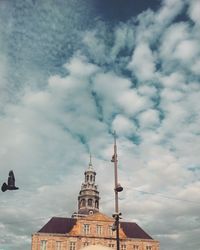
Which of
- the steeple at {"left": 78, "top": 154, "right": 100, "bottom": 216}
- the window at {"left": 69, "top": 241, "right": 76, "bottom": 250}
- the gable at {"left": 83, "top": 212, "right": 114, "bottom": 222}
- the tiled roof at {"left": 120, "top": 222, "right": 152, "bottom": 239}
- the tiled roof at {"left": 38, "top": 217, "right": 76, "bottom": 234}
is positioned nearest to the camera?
the window at {"left": 69, "top": 241, "right": 76, "bottom": 250}

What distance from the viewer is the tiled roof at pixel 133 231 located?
6919 centimetres

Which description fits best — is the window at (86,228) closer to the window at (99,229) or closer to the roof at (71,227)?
the roof at (71,227)

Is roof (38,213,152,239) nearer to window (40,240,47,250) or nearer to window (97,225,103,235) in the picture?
window (97,225,103,235)

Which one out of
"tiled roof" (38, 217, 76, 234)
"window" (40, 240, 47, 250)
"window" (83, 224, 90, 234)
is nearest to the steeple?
"tiled roof" (38, 217, 76, 234)

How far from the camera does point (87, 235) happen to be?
65.1 m

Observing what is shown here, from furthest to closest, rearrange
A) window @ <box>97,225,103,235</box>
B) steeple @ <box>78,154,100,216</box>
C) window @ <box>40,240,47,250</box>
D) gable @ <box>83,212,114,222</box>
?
steeple @ <box>78,154,100,216</box>
gable @ <box>83,212,114,222</box>
window @ <box>97,225,103,235</box>
window @ <box>40,240,47,250</box>

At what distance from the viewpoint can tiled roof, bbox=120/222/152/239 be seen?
6919cm

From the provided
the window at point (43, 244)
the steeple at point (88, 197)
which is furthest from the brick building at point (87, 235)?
the steeple at point (88, 197)

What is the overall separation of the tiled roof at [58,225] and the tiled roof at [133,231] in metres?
11.3

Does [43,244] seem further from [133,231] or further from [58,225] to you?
[133,231]

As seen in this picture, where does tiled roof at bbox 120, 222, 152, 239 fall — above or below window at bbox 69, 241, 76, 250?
above

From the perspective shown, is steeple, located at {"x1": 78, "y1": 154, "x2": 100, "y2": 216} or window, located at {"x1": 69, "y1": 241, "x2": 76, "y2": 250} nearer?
window, located at {"x1": 69, "y1": 241, "x2": 76, "y2": 250}

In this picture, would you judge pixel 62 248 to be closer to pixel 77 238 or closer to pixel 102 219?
pixel 77 238

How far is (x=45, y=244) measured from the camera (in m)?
62.6
